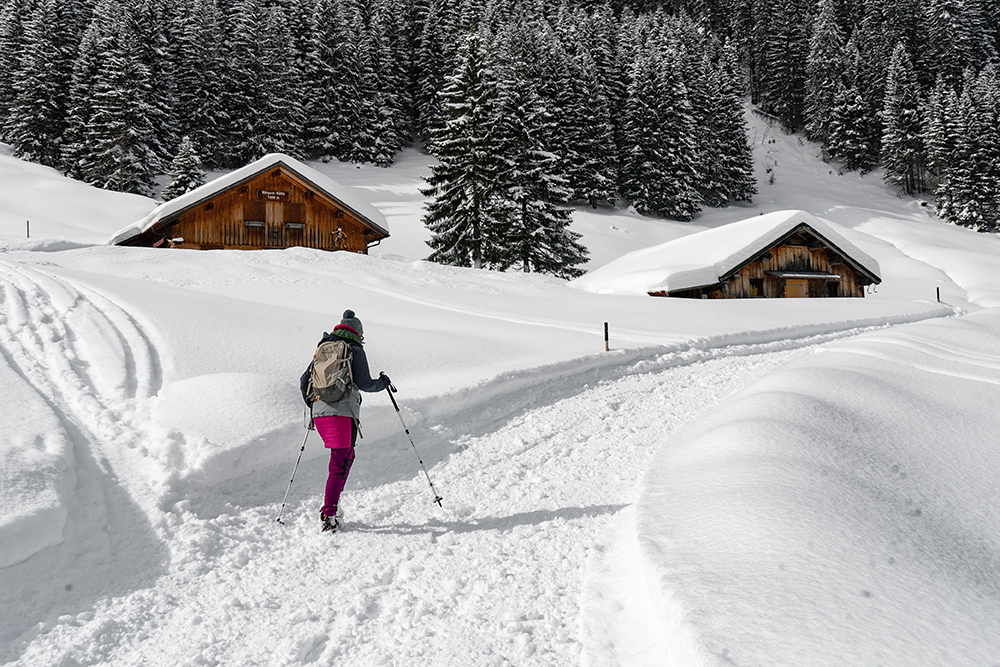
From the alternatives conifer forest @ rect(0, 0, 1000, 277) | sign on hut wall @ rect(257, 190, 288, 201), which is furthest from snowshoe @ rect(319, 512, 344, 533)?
sign on hut wall @ rect(257, 190, 288, 201)

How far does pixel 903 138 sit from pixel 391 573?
68.3 m

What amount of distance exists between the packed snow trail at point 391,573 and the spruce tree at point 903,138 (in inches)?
2544

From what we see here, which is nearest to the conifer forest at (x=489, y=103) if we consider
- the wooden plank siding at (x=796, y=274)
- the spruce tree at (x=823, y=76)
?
the spruce tree at (x=823, y=76)

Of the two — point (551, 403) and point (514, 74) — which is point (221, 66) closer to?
point (514, 74)

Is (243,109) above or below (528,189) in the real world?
above

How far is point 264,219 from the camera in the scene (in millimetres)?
23391

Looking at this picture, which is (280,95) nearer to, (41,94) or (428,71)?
(428,71)

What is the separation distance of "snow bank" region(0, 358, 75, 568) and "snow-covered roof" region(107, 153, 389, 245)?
17.5 meters

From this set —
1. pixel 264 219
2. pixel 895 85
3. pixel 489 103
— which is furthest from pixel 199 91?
pixel 895 85

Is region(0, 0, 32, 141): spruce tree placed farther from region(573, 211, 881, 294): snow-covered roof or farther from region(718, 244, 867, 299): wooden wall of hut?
region(718, 244, 867, 299): wooden wall of hut

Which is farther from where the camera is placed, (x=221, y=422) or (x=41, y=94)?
(x=41, y=94)

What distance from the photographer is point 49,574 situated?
3.99m

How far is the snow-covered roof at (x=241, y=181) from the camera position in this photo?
21500mm

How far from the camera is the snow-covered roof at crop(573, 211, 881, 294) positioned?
773 inches
